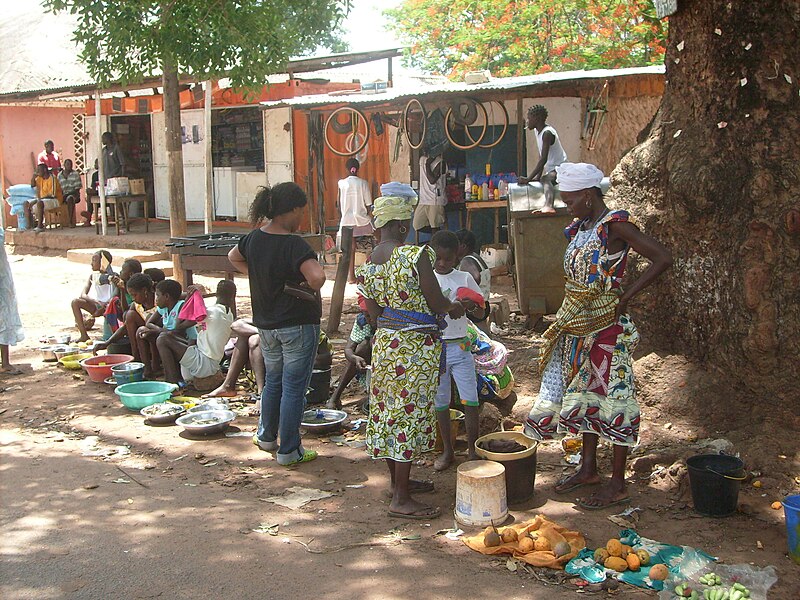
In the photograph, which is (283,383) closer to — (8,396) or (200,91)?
(8,396)

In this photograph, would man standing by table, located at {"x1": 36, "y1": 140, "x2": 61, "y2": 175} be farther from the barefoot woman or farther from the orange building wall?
the barefoot woman

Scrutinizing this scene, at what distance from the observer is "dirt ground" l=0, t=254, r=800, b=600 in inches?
151

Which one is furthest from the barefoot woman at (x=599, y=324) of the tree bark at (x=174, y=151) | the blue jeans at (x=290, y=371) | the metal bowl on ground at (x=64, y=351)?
the tree bark at (x=174, y=151)

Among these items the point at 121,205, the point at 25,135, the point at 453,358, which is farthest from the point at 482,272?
the point at 25,135

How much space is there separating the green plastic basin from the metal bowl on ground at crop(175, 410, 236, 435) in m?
0.60

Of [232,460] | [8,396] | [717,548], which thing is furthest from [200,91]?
[717,548]

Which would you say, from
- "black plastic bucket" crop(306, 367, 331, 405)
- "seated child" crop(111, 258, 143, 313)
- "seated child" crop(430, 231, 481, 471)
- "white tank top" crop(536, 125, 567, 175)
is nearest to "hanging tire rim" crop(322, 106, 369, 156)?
"white tank top" crop(536, 125, 567, 175)

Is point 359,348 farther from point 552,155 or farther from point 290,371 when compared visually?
point 552,155

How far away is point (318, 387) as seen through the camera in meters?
6.70

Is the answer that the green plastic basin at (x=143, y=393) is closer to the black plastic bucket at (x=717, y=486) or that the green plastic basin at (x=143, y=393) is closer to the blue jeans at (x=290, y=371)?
the blue jeans at (x=290, y=371)

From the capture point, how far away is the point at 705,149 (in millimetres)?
5336

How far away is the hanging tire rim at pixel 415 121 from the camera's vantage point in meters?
→ 12.6

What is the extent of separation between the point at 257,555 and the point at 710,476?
225 centimetres

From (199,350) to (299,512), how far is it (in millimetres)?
2796
